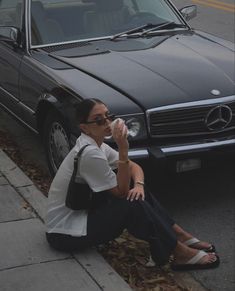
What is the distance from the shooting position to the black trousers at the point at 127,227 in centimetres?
411

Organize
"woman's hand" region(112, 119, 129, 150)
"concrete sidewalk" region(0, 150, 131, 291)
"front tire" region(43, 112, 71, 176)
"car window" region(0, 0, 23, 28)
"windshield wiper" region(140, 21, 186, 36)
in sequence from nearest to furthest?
"concrete sidewalk" region(0, 150, 131, 291) → "woman's hand" region(112, 119, 129, 150) → "front tire" region(43, 112, 71, 176) → "windshield wiper" region(140, 21, 186, 36) → "car window" region(0, 0, 23, 28)

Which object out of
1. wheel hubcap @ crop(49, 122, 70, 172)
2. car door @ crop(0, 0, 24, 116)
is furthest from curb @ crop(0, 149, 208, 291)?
car door @ crop(0, 0, 24, 116)

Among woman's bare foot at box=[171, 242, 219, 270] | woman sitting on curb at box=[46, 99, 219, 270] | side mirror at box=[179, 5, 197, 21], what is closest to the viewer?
woman sitting on curb at box=[46, 99, 219, 270]

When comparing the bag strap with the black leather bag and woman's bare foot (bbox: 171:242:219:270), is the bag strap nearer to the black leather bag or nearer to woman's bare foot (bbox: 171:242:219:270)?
the black leather bag

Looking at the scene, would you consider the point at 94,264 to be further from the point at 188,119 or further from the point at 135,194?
the point at 188,119

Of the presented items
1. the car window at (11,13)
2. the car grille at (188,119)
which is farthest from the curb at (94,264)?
the car window at (11,13)

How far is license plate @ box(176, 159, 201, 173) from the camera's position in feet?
16.2

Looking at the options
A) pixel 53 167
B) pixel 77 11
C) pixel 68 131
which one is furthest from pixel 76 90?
pixel 77 11

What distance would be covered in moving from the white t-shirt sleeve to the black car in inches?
30.5

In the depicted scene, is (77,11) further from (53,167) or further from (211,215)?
(211,215)

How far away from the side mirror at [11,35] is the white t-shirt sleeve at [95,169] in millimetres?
2375

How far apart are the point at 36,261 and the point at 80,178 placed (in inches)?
23.3

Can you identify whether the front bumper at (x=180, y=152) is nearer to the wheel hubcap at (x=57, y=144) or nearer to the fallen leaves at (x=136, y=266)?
the fallen leaves at (x=136, y=266)

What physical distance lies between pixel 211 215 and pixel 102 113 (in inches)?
63.0
